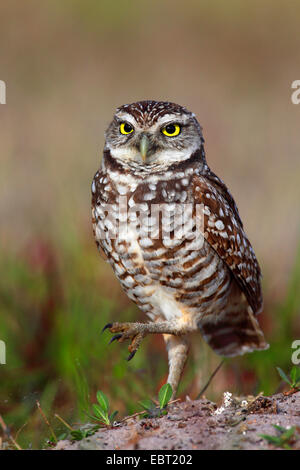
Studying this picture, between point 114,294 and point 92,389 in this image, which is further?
point 114,294

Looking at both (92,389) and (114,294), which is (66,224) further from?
(92,389)

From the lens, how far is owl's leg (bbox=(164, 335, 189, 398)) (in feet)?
11.8

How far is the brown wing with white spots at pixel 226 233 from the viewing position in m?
3.28

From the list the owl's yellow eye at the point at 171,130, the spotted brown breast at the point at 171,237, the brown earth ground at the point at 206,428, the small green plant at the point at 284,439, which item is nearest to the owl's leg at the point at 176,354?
the spotted brown breast at the point at 171,237

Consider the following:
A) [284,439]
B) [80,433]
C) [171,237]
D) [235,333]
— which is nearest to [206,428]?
[284,439]

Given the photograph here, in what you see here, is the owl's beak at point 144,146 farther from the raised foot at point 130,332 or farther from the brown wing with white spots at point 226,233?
the raised foot at point 130,332

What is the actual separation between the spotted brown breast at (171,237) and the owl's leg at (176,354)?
8.0 inches

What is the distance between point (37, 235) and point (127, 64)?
669cm

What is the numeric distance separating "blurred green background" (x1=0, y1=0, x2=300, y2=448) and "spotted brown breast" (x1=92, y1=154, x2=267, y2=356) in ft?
1.58

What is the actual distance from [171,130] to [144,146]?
0.23m

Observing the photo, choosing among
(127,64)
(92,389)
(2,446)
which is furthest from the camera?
(127,64)

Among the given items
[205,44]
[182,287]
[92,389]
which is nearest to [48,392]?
[92,389]

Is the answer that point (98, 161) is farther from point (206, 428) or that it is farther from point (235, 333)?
point (206, 428)
